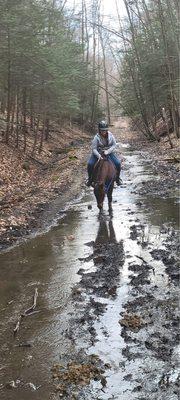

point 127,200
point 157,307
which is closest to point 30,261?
point 157,307

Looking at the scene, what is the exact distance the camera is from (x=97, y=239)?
29.5 feet

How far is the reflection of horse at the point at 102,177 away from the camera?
11586 millimetres

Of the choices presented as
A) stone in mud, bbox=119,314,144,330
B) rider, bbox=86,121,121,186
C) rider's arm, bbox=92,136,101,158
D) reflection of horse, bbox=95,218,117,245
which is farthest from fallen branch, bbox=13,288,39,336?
rider, bbox=86,121,121,186

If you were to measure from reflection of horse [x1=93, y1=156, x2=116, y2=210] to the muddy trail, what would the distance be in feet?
5.54

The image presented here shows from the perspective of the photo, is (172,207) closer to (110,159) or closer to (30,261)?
(110,159)

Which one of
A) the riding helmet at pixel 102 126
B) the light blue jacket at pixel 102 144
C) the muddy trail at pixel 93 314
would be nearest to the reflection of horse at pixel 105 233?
the muddy trail at pixel 93 314

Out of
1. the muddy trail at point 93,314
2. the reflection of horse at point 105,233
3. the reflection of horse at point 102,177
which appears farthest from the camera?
the reflection of horse at point 102,177

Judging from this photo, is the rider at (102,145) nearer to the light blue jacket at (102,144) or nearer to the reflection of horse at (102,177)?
the light blue jacket at (102,144)

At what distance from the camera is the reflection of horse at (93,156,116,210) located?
38.0ft

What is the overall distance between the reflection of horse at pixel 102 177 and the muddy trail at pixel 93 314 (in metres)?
1.69

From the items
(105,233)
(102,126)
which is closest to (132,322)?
(105,233)

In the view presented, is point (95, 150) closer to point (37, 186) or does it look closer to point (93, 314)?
point (37, 186)

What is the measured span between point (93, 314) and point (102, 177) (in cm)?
643

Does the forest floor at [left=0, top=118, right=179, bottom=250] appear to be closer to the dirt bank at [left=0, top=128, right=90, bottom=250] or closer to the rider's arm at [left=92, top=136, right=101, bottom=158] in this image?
the dirt bank at [left=0, top=128, right=90, bottom=250]
